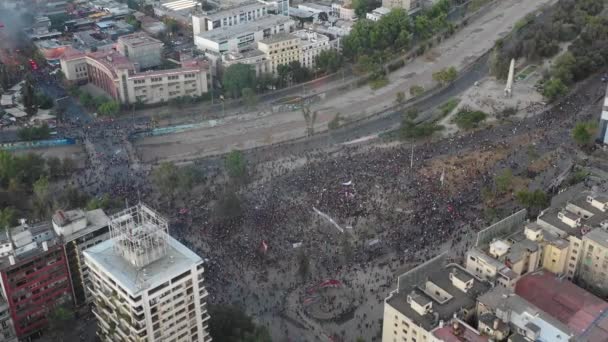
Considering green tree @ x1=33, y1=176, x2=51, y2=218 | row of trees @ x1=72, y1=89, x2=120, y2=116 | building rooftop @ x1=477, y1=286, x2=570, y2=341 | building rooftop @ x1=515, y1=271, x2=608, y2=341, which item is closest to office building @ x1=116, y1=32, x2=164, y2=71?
row of trees @ x1=72, y1=89, x2=120, y2=116

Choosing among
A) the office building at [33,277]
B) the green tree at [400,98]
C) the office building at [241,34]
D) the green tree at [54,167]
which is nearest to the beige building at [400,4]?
the office building at [241,34]

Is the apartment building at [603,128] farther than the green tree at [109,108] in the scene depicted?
No

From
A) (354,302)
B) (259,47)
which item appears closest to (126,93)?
(259,47)

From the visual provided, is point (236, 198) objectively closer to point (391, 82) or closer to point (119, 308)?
point (119, 308)

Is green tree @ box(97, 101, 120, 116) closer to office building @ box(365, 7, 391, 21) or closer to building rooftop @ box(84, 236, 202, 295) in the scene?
building rooftop @ box(84, 236, 202, 295)

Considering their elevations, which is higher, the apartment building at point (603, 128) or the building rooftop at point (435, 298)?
the building rooftop at point (435, 298)

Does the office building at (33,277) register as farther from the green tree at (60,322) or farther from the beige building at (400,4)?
the beige building at (400,4)

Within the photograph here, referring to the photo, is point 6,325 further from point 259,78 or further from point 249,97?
point 259,78
